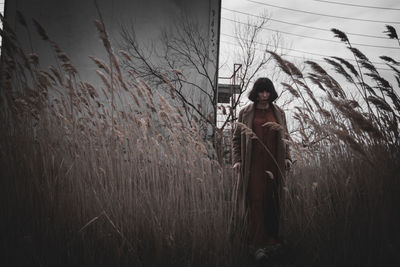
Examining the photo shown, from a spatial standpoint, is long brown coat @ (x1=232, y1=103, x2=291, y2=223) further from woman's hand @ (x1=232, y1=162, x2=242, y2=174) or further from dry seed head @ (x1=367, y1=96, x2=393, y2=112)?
dry seed head @ (x1=367, y1=96, x2=393, y2=112)

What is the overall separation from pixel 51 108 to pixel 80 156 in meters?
0.56

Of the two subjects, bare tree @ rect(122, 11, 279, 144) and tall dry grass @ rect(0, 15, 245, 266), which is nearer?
tall dry grass @ rect(0, 15, 245, 266)

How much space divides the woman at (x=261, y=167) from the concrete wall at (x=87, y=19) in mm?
4948

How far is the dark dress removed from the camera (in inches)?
88.2

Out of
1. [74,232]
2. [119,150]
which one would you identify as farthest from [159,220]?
[119,150]

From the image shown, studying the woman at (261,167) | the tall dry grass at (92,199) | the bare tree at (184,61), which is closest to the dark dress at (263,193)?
the woman at (261,167)

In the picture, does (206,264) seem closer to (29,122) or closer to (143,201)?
(143,201)

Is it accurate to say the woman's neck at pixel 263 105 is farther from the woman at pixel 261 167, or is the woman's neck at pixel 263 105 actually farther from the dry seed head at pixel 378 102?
the dry seed head at pixel 378 102

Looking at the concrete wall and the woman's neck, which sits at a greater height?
the concrete wall

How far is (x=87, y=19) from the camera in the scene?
6348 millimetres

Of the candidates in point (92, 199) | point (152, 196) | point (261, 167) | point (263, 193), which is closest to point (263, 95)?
point (261, 167)

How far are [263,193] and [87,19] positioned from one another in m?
6.06

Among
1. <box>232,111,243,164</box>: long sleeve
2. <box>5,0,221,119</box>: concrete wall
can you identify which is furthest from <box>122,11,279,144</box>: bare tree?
<box>232,111,243,164</box>: long sleeve

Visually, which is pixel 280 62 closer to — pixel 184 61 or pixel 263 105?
pixel 263 105
